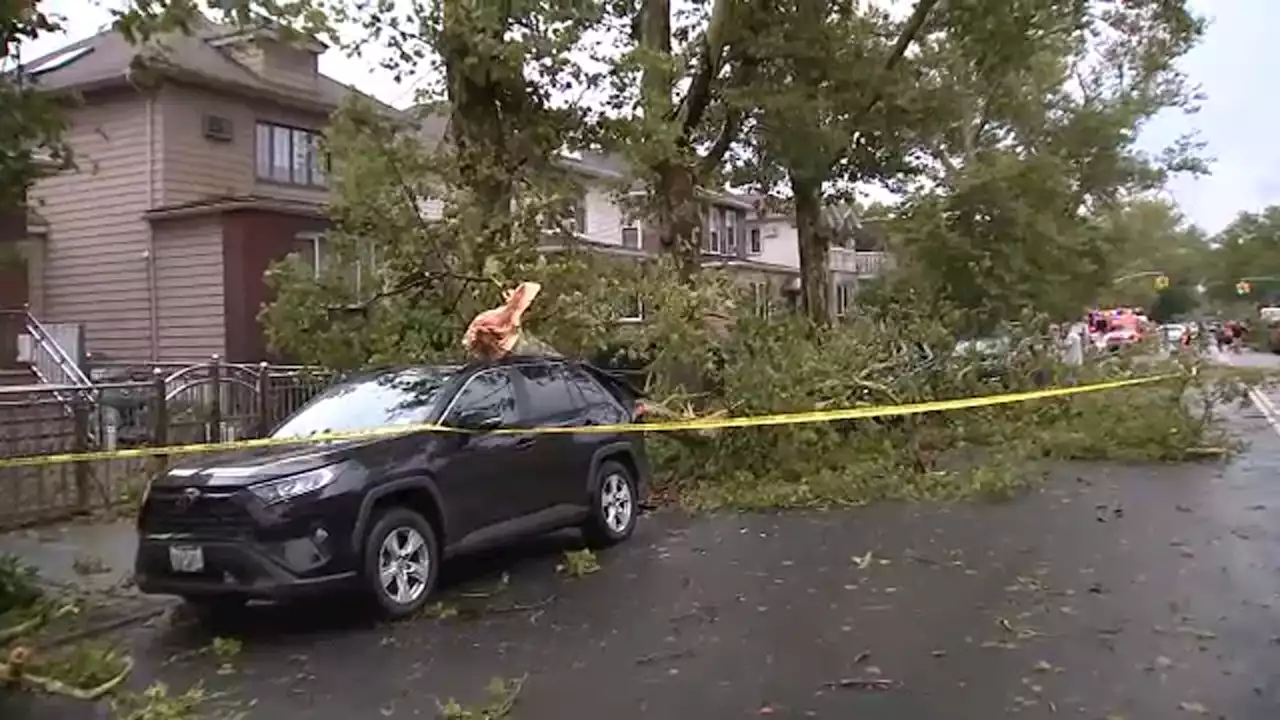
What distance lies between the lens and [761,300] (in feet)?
51.4

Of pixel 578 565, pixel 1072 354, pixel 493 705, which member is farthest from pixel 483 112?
pixel 1072 354

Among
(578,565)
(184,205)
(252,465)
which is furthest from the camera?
(184,205)

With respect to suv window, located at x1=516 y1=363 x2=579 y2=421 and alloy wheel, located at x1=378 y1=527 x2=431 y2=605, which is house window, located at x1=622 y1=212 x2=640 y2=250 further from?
alloy wheel, located at x1=378 y1=527 x2=431 y2=605

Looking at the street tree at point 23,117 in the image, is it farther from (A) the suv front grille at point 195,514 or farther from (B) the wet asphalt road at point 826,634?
(B) the wet asphalt road at point 826,634

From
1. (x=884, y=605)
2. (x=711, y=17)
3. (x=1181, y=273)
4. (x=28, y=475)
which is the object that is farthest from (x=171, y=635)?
(x=1181, y=273)

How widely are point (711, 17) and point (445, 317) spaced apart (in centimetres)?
900

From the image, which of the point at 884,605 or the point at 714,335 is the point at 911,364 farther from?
the point at 884,605

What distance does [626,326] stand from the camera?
46.8 feet

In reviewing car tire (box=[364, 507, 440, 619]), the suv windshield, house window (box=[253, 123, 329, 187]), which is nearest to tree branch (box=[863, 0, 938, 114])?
house window (box=[253, 123, 329, 187])

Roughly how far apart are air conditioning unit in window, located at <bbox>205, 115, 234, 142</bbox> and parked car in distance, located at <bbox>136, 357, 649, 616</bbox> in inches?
677

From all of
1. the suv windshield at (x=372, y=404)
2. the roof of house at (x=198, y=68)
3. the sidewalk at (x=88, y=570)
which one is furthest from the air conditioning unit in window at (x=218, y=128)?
the suv windshield at (x=372, y=404)

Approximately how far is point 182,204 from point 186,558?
1828 cm

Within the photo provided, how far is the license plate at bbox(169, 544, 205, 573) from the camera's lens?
24.3 feet

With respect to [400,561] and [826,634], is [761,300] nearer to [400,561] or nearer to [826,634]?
[400,561]
